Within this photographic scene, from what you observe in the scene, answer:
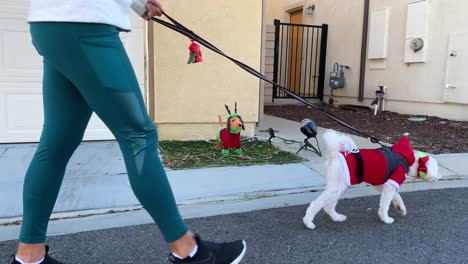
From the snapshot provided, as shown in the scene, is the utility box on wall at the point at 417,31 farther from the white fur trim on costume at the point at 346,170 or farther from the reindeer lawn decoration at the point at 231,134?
the white fur trim on costume at the point at 346,170

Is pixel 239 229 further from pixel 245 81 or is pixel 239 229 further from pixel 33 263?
pixel 245 81

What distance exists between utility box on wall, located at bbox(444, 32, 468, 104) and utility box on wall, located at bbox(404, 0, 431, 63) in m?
0.55

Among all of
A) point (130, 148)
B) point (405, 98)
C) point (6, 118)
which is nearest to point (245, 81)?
point (6, 118)

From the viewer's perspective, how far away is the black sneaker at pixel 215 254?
1.70 metres

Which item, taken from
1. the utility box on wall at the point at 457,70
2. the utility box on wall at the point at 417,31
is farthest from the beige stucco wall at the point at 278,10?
the utility box on wall at the point at 457,70

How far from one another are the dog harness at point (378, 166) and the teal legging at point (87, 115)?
1.41 metres

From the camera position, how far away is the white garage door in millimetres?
4605

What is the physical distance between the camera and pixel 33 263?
1.79 metres

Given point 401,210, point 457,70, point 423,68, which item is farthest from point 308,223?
point 423,68

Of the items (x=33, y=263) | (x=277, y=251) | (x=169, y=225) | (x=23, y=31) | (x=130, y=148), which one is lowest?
(x=277, y=251)

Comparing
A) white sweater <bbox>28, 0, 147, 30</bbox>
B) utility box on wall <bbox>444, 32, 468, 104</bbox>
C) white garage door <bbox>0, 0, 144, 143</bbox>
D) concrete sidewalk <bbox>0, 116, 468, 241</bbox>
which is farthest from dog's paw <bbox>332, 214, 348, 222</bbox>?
utility box on wall <bbox>444, 32, 468, 104</bbox>

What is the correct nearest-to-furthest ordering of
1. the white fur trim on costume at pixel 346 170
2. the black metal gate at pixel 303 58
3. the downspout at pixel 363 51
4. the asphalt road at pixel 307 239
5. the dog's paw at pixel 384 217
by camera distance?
the asphalt road at pixel 307 239
the white fur trim on costume at pixel 346 170
the dog's paw at pixel 384 217
the downspout at pixel 363 51
the black metal gate at pixel 303 58

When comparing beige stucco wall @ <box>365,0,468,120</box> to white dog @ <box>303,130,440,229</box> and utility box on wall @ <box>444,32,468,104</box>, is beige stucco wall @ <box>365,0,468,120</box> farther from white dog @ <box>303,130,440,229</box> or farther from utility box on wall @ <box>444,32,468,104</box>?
white dog @ <box>303,130,440,229</box>

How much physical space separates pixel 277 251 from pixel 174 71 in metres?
3.15
